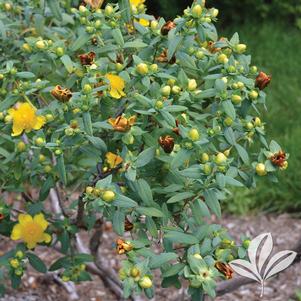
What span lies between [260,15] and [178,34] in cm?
355

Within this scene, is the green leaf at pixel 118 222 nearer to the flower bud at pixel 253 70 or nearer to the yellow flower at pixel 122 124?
the yellow flower at pixel 122 124

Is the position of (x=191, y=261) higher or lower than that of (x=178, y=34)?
lower

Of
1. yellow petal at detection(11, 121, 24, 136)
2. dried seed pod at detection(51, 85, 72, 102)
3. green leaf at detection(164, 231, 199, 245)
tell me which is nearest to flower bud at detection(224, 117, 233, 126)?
green leaf at detection(164, 231, 199, 245)

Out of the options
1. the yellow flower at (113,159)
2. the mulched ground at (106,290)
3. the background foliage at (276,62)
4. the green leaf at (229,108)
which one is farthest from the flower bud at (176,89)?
the background foliage at (276,62)

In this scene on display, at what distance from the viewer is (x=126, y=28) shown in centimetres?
219

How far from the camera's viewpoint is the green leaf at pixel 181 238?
1.81 m

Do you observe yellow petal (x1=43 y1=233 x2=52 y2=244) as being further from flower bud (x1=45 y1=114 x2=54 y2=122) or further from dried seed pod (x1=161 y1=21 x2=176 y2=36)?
dried seed pod (x1=161 y1=21 x2=176 y2=36)

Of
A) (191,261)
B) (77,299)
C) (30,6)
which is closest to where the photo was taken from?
(191,261)

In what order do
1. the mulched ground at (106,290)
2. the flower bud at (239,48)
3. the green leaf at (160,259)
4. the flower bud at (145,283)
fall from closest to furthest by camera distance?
the flower bud at (145,283) < the green leaf at (160,259) < the flower bud at (239,48) < the mulched ground at (106,290)

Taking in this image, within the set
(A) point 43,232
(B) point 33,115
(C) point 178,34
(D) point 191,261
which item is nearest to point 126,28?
(C) point 178,34

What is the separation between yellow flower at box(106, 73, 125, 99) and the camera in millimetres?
1925

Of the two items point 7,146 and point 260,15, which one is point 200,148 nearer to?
point 7,146

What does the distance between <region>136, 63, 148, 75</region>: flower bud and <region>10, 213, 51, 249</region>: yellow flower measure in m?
0.60

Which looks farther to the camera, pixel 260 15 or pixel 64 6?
pixel 260 15
